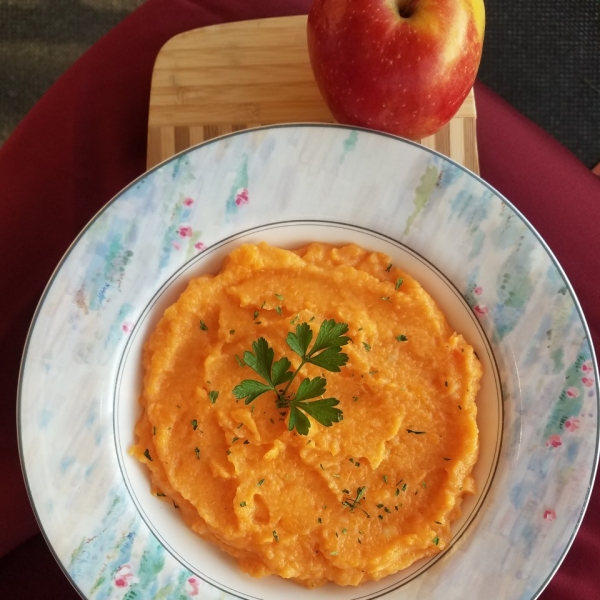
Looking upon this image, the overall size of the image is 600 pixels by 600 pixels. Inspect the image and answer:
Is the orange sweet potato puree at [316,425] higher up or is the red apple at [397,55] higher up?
the red apple at [397,55]

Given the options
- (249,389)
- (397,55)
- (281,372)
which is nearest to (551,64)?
(397,55)

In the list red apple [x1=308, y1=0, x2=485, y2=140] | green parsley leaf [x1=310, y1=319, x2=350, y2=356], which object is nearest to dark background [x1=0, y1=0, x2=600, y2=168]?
red apple [x1=308, y1=0, x2=485, y2=140]

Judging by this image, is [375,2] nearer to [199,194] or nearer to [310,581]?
[199,194]

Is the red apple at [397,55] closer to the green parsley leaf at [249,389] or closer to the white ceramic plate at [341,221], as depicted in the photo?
the white ceramic plate at [341,221]

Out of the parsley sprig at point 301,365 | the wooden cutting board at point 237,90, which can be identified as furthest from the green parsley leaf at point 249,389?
the wooden cutting board at point 237,90

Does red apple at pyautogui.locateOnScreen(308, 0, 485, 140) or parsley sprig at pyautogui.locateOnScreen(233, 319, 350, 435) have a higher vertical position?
red apple at pyautogui.locateOnScreen(308, 0, 485, 140)

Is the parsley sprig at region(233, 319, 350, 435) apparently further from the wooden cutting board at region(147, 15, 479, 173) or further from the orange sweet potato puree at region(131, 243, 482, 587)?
the wooden cutting board at region(147, 15, 479, 173)
